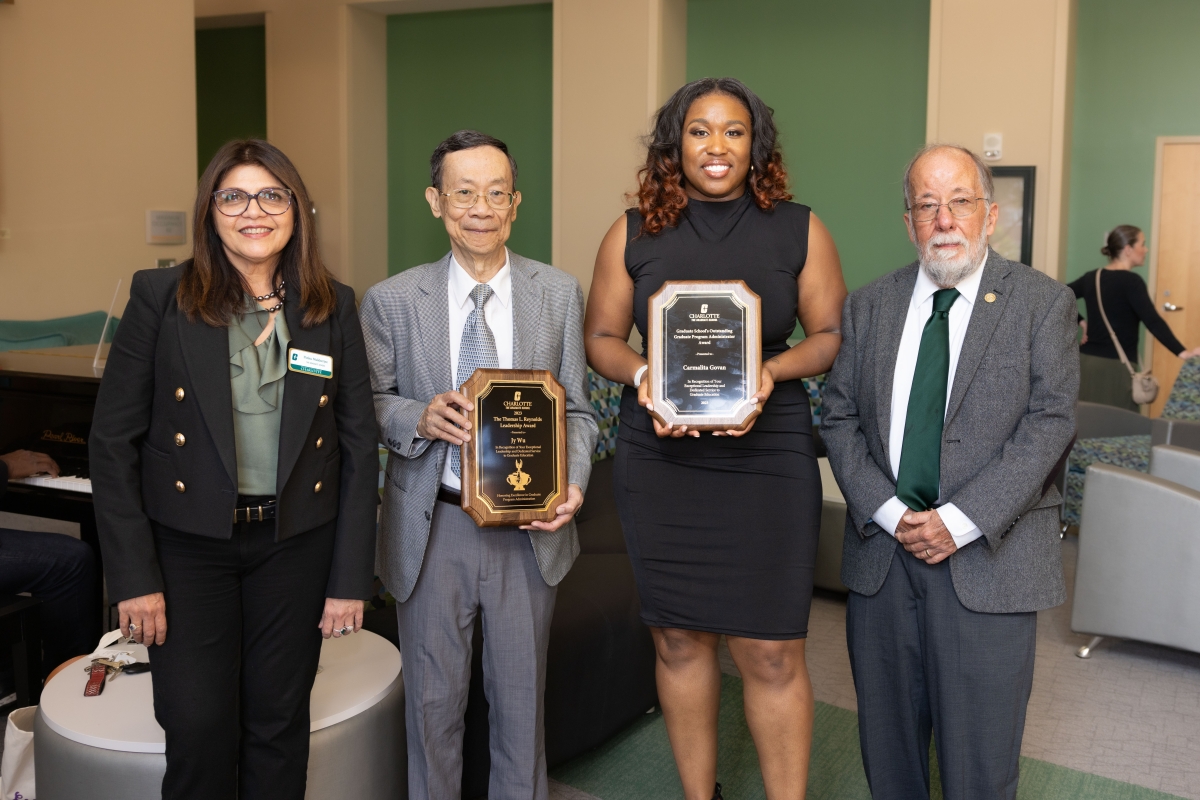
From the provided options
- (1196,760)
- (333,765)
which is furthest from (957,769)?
(1196,760)

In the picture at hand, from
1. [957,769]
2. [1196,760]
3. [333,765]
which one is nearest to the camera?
[957,769]

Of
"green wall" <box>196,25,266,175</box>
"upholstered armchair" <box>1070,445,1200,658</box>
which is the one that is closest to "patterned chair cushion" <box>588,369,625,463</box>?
"upholstered armchair" <box>1070,445,1200,658</box>

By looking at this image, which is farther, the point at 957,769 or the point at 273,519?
the point at 957,769

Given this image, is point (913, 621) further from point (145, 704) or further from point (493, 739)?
point (145, 704)

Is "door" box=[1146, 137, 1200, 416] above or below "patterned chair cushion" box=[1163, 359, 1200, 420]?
above

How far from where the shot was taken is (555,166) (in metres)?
8.33

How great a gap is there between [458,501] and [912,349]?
105 centimetres

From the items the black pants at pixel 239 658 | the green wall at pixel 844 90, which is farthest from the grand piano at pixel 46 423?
the green wall at pixel 844 90

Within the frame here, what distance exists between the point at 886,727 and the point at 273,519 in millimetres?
1433

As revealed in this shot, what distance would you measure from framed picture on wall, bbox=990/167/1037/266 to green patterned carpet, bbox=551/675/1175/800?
4.62m

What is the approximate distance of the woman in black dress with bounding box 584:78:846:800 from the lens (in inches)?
91.9

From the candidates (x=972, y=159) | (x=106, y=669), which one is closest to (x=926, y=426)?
(x=972, y=159)

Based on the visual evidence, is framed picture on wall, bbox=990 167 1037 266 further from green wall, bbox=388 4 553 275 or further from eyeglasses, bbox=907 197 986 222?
eyeglasses, bbox=907 197 986 222

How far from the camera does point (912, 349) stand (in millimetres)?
2254
